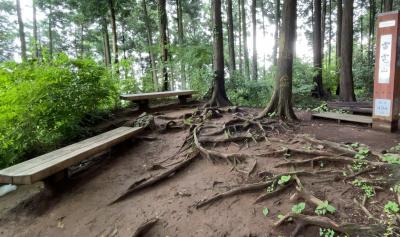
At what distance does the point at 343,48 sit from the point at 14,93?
437 inches

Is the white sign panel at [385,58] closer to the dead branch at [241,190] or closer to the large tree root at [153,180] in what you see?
the dead branch at [241,190]

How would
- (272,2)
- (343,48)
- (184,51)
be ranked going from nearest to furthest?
(343,48) → (184,51) → (272,2)

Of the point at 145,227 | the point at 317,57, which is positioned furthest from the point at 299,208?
the point at 317,57

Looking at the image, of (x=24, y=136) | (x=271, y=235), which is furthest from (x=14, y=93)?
(x=271, y=235)

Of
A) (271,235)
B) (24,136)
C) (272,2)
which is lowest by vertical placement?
(271,235)

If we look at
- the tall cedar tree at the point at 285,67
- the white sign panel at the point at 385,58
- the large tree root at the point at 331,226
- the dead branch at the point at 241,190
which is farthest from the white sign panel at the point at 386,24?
the large tree root at the point at 331,226

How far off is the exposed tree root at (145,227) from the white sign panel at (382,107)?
18.1 ft

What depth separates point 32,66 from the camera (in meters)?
5.69

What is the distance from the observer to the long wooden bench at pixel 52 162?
3316mm

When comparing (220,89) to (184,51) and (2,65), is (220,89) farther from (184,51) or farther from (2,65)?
(2,65)

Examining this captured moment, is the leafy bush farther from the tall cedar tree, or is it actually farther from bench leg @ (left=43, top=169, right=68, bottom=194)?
the tall cedar tree

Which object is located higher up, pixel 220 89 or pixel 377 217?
pixel 220 89

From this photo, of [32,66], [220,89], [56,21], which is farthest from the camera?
[56,21]

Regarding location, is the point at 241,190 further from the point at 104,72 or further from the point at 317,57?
the point at 317,57
